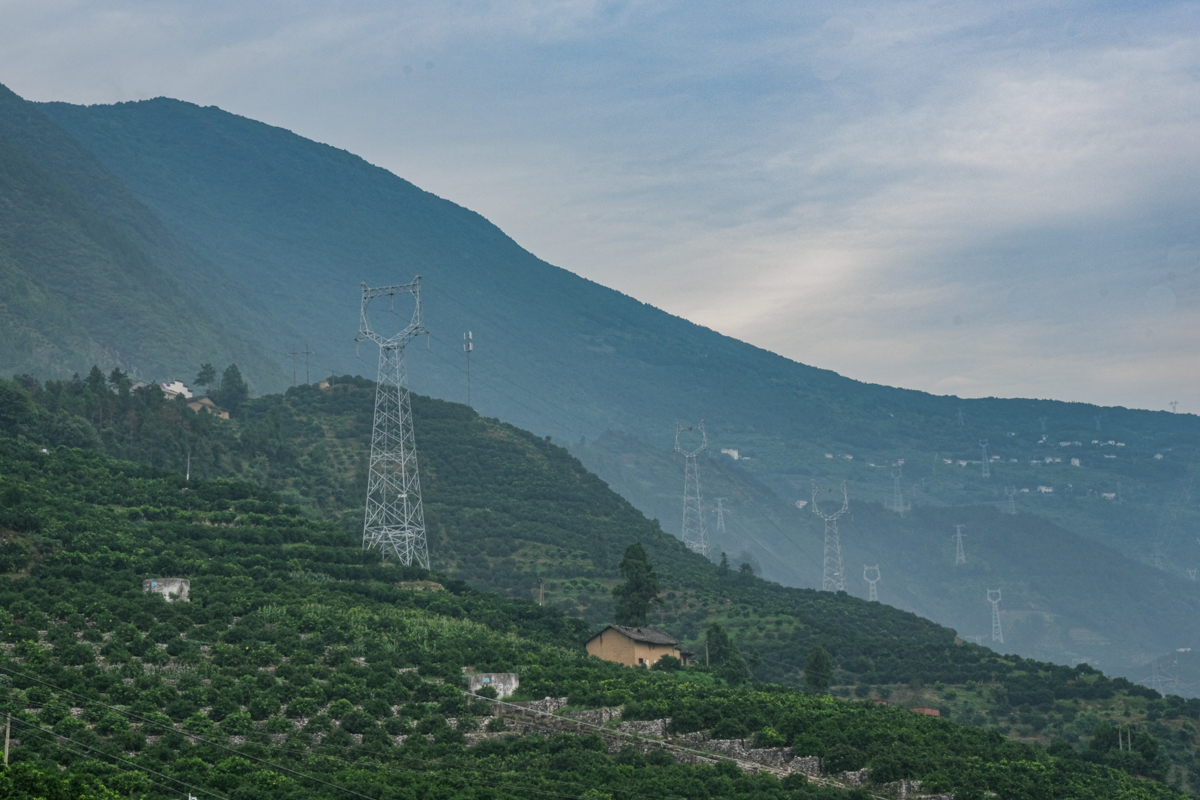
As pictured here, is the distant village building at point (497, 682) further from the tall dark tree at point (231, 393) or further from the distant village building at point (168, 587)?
the tall dark tree at point (231, 393)

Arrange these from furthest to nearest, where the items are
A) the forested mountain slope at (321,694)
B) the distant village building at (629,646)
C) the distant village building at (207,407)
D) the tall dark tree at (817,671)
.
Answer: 1. the distant village building at (207,407)
2. the tall dark tree at (817,671)
3. the distant village building at (629,646)
4. the forested mountain slope at (321,694)

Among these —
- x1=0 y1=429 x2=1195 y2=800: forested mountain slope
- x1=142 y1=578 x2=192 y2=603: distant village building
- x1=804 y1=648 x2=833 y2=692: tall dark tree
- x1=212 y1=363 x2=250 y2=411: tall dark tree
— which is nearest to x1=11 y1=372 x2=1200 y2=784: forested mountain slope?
x1=212 y1=363 x2=250 y2=411: tall dark tree

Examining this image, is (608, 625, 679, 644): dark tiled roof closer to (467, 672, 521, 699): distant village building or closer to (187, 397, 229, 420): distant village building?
(467, 672, 521, 699): distant village building

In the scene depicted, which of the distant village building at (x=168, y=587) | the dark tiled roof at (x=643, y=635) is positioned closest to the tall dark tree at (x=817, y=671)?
the dark tiled roof at (x=643, y=635)

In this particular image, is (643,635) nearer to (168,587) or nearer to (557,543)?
(168,587)

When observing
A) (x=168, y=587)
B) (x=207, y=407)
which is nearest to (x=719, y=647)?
(x=168, y=587)

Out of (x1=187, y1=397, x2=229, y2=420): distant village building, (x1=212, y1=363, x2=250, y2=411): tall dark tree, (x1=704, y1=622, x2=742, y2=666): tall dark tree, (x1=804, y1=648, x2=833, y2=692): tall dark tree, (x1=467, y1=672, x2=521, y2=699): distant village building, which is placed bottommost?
(x1=804, y1=648, x2=833, y2=692): tall dark tree

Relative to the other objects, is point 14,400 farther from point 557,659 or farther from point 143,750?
point 143,750
